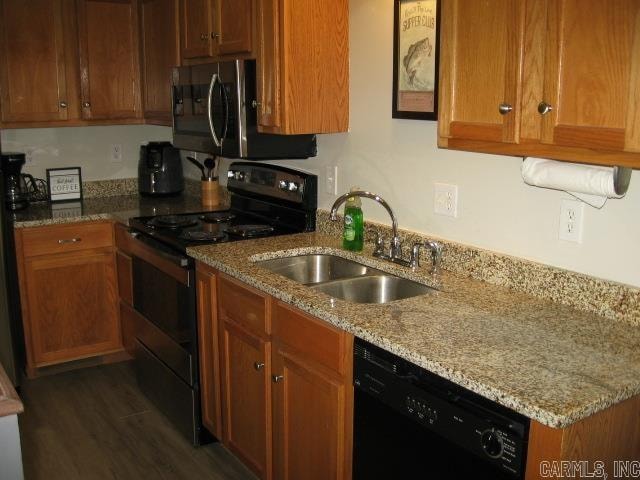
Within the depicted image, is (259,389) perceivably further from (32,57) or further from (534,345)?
(32,57)

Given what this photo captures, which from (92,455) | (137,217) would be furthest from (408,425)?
(137,217)

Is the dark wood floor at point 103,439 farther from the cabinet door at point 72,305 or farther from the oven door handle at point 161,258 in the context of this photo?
the oven door handle at point 161,258

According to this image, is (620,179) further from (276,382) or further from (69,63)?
(69,63)

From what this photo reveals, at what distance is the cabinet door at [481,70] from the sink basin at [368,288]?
0.71 m

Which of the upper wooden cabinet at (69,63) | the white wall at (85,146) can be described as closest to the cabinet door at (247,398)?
the upper wooden cabinet at (69,63)

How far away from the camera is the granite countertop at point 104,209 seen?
366 centimetres

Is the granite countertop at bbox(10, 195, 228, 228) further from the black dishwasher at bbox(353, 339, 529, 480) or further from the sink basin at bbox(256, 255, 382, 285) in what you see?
the black dishwasher at bbox(353, 339, 529, 480)

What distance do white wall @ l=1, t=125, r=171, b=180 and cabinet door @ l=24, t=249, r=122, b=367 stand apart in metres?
0.76

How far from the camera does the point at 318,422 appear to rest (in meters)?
2.20

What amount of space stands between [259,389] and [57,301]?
1.67 m

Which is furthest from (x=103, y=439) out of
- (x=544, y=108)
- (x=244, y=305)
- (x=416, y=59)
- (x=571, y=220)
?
(x=544, y=108)

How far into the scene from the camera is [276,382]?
94.7 inches

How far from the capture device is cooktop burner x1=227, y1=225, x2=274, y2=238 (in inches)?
122

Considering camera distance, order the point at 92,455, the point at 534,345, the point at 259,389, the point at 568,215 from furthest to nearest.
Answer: the point at 92,455, the point at 259,389, the point at 568,215, the point at 534,345
